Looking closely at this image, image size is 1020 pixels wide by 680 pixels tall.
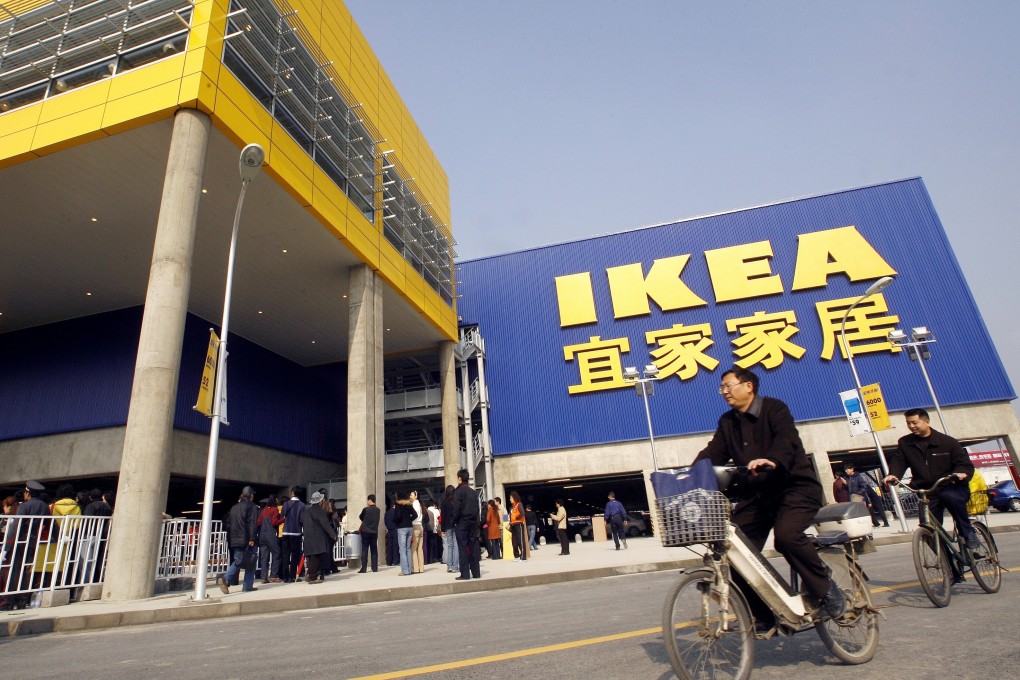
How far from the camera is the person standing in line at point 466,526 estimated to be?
991 cm

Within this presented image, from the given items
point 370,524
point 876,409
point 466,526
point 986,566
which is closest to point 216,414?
point 466,526

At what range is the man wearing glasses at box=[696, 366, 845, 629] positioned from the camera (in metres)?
3.16

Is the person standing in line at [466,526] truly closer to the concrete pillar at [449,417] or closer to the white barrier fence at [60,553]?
the white barrier fence at [60,553]

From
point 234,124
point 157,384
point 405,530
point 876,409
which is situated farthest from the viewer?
point 876,409

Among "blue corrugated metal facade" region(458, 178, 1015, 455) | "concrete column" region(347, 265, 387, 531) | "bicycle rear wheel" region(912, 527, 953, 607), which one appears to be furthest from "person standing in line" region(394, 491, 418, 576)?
"blue corrugated metal facade" region(458, 178, 1015, 455)

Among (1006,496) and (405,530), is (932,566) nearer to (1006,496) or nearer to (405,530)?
(405,530)

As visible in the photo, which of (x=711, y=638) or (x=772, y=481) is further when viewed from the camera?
(x=772, y=481)

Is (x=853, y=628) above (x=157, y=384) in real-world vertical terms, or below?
below

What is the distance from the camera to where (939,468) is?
5.29 meters

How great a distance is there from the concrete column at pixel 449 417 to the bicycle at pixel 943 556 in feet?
66.8

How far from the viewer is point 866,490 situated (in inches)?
783

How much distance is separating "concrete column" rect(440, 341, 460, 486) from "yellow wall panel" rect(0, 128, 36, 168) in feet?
54.7

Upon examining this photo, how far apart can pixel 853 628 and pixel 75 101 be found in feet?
57.7

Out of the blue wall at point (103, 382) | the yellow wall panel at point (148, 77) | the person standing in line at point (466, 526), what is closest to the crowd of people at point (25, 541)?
the person standing in line at point (466, 526)
